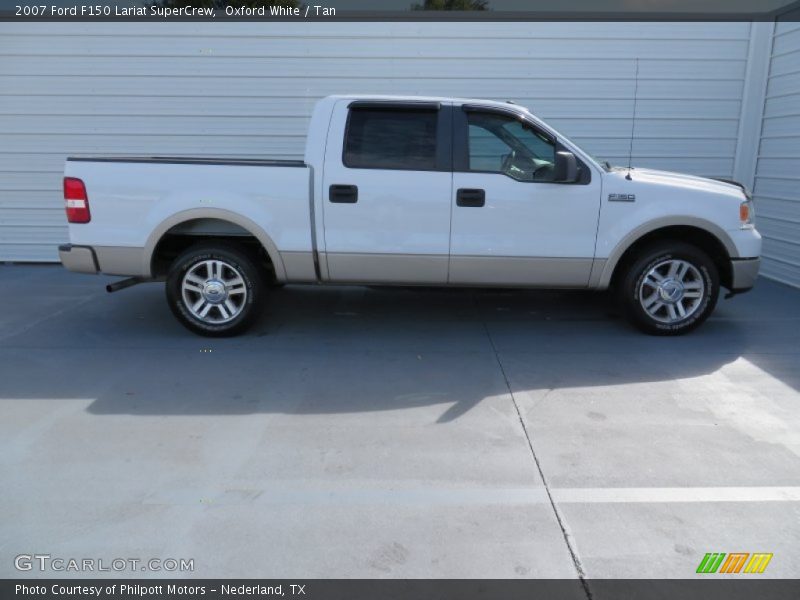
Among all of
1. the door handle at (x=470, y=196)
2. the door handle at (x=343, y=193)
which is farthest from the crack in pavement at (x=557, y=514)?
the door handle at (x=343, y=193)

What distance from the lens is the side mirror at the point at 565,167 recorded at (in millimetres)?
5246

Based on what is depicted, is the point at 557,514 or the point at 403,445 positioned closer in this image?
the point at 557,514

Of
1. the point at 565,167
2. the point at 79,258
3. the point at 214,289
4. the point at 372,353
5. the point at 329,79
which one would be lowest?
the point at 372,353

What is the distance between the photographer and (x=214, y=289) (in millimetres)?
5676

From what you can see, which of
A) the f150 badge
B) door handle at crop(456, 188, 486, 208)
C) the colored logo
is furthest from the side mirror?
the colored logo

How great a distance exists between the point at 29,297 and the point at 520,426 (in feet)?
19.5

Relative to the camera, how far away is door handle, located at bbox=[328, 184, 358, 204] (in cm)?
540

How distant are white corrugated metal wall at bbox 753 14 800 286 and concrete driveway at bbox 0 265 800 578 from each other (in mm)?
2156

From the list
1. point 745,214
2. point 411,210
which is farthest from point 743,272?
point 411,210

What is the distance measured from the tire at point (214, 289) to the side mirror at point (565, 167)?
2.69 m

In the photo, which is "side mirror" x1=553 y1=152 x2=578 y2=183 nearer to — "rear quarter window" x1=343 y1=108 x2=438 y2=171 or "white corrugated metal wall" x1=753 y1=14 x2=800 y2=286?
"rear quarter window" x1=343 y1=108 x2=438 y2=171
